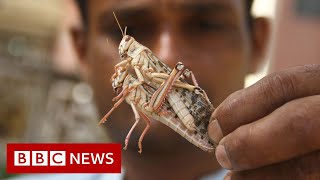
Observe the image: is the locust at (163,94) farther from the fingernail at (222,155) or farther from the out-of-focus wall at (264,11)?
the out-of-focus wall at (264,11)

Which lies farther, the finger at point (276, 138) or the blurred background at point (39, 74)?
the blurred background at point (39, 74)

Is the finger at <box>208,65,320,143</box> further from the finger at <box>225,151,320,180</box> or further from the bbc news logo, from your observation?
the bbc news logo

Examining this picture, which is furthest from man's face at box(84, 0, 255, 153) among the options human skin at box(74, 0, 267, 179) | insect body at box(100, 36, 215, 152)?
insect body at box(100, 36, 215, 152)

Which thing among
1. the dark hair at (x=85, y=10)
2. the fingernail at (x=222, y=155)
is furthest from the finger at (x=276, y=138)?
the dark hair at (x=85, y=10)

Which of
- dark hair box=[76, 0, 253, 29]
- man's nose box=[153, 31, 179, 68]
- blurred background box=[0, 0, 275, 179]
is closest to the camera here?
man's nose box=[153, 31, 179, 68]

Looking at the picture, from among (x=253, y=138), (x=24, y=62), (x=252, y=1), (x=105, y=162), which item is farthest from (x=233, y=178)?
(x=24, y=62)
